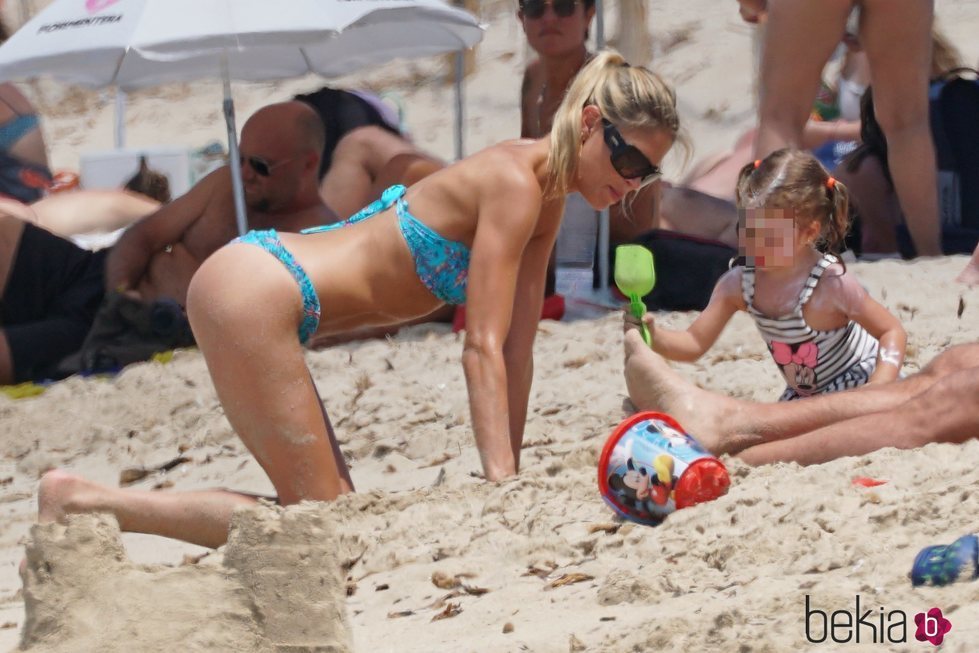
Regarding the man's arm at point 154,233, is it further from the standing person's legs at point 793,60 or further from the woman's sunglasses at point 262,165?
the standing person's legs at point 793,60

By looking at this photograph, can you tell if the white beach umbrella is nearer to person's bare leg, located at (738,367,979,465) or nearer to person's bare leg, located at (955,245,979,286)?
person's bare leg, located at (955,245,979,286)

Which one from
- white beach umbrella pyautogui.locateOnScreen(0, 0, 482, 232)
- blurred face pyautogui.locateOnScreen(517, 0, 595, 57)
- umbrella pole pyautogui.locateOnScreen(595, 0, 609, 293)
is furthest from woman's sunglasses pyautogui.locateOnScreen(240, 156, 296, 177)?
umbrella pole pyautogui.locateOnScreen(595, 0, 609, 293)

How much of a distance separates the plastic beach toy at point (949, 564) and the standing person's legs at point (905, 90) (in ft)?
11.0

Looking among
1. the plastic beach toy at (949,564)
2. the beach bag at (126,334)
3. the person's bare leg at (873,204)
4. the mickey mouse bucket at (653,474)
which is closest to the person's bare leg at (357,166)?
the beach bag at (126,334)

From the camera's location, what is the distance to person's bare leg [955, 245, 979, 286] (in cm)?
489

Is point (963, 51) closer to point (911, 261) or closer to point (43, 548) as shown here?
point (911, 261)

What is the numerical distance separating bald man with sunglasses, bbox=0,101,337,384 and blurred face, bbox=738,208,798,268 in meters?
2.63

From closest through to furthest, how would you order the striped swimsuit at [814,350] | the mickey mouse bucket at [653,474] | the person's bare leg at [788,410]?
1. the mickey mouse bucket at [653,474]
2. the person's bare leg at [788,410]
3. the striped swimsuit at [814,350]

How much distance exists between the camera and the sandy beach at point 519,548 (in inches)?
90.9

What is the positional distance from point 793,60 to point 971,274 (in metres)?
1.05

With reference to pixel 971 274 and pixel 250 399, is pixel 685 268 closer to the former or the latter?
pixel 971 274

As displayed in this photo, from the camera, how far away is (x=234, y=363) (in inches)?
129

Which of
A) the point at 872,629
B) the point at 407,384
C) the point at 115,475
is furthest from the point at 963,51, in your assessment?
the point at 872,629

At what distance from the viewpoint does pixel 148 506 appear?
3273 mm
